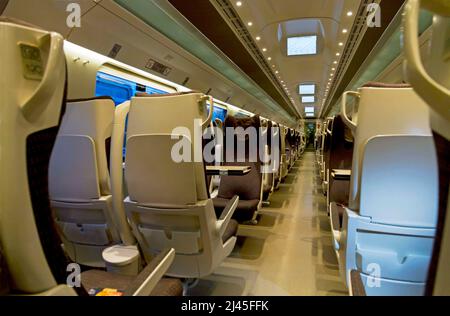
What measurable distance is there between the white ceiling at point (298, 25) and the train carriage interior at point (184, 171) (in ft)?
0.41

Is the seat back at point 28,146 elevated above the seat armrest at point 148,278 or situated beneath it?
elevated above

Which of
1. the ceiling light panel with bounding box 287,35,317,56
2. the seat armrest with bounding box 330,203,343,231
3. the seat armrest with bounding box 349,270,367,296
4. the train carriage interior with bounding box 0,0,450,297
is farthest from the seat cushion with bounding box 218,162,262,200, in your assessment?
the ceiling light panel with bounding box 287,35,317,56

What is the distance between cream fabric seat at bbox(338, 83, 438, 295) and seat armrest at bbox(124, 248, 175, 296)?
3.12 ft

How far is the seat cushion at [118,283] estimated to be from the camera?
1205mm

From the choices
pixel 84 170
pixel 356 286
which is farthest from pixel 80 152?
pixel 356 286

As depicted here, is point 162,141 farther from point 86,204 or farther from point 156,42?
point 156,42

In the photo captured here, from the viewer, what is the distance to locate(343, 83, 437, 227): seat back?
132 cm

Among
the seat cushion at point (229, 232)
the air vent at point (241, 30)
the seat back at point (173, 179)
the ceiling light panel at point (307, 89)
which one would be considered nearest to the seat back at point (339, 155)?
the seat cushion at point (229, 232)

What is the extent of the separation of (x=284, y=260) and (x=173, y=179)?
1.71 meters

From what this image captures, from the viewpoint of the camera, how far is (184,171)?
1637mm

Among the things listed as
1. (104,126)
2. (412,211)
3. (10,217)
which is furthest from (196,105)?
(412,211)

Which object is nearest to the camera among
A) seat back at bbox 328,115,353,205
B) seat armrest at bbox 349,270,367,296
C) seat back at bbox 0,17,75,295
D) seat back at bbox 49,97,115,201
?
seat back at bbox 0,17,75,295

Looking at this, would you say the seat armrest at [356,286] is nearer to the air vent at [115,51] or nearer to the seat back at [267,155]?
the seat back at [267,155]

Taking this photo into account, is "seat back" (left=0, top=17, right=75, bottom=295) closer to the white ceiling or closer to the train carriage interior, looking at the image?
the train carriage interior
